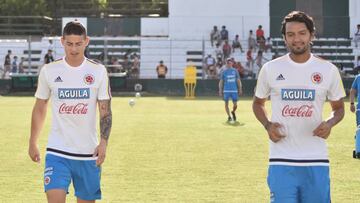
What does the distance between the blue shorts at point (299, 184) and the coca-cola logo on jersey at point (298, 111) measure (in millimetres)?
419

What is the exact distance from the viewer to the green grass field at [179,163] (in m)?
10.6

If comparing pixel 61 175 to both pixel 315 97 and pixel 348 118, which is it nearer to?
pixel 315 97

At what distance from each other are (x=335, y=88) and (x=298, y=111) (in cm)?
40

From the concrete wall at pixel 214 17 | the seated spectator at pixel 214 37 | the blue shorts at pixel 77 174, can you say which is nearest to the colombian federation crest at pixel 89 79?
the blue shorts at pixel 77 174

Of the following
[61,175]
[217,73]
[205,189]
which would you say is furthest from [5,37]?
[61,175]

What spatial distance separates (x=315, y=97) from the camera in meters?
6.30

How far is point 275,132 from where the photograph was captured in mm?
6148

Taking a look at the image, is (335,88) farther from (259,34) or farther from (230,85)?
(259,34)

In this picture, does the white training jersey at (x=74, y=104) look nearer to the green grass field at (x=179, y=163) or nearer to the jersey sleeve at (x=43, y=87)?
the jersey sleeve at (x=43, y=87)

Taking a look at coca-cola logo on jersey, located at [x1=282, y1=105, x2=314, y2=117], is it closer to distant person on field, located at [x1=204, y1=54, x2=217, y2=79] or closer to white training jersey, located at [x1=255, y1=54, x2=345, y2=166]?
white training jersey, located at [x1=255, y1=54, x2=345, y2=166]

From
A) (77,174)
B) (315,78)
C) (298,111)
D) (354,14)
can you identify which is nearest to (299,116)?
(298,111)

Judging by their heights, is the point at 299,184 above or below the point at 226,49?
below

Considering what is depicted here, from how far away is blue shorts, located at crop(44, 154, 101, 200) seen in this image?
22.4 feet

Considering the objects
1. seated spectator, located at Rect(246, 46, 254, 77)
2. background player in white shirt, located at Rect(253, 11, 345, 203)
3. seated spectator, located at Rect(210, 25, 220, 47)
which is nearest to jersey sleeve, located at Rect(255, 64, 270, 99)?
background player in white shirt, located at Rect(253, 11, 345, 203)
